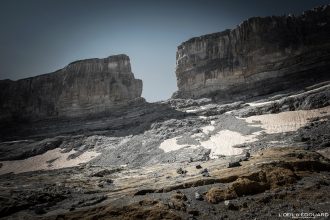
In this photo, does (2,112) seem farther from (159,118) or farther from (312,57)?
(312,57)

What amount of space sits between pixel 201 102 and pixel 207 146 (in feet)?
63.3

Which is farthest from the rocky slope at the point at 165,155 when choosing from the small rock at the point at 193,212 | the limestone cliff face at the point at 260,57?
the limestone cliff face at the point at 260,57

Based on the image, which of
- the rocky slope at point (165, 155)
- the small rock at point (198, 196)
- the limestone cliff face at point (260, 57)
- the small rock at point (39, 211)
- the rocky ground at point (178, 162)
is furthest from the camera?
the limestone cliff face at point (260, 57)

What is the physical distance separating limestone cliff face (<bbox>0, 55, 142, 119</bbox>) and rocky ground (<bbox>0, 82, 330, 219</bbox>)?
3.83 m

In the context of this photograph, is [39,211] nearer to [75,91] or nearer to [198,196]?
[198,196]

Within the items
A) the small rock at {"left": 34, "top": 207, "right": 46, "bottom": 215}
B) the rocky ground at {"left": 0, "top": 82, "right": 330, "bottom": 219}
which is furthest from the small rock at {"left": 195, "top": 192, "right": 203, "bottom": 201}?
the small rock at {"left": 34, "top": 207, "right": 46, "bottom": 215}

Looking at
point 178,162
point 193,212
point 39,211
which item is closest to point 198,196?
point 193,212

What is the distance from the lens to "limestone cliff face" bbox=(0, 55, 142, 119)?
2363 inches

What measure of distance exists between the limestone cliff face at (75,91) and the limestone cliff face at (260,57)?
12505 millimetres

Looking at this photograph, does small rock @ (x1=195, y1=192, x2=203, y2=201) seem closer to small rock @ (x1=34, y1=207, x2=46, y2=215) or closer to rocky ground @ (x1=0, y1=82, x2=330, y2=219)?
rocky ground @ (x1=0, y1=82, x2=330, y2=219)

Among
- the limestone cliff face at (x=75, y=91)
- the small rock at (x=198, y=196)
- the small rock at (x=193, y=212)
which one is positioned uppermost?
the limestone cliff face at (x=75, y=91)

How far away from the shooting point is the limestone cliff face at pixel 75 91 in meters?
60.0

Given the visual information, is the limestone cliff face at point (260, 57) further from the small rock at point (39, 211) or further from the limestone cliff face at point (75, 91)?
the small rock at point (39, 211)

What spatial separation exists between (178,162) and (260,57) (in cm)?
2926
